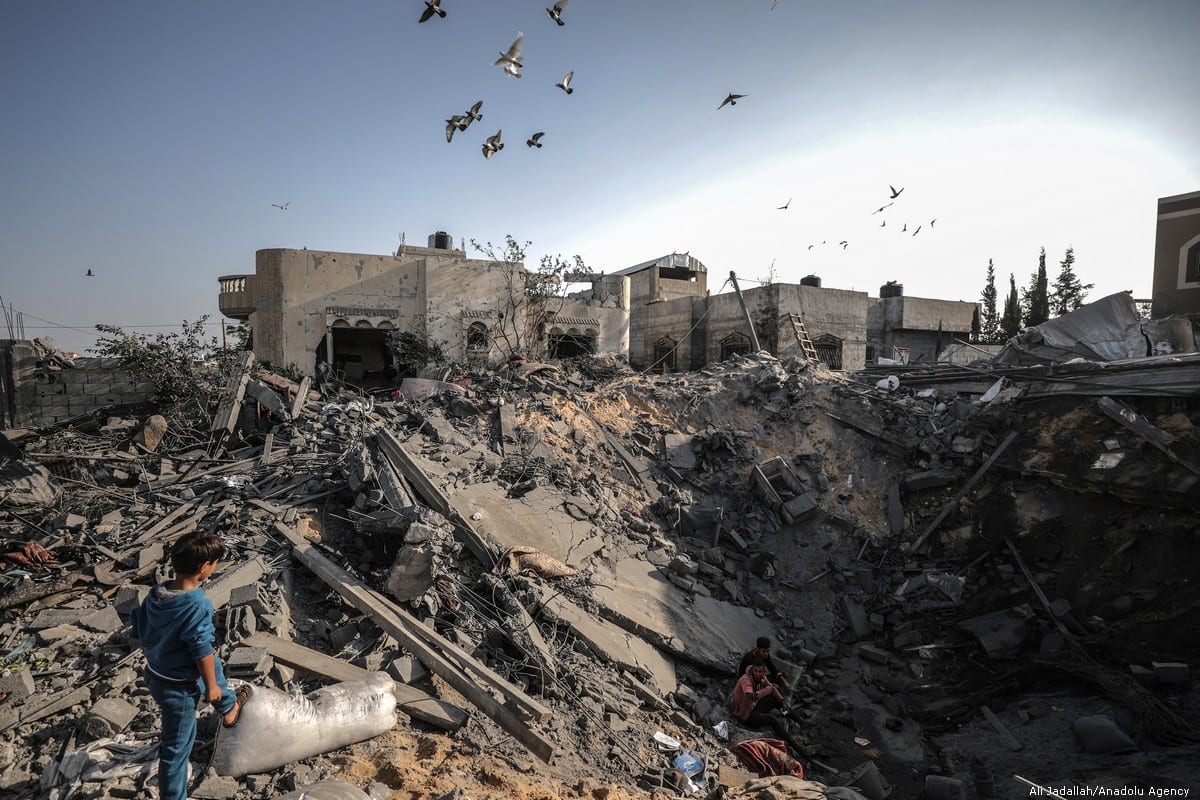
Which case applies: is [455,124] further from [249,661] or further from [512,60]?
[249,661]

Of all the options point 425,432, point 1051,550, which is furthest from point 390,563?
point 1051,550

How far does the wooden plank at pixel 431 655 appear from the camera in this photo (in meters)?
3.87

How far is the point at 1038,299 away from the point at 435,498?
115 feet

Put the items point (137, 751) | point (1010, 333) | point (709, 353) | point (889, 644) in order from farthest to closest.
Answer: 1. point (1010, 333)
2. point (709, 353)
3. point (889, 644)
4. point (137, 751)

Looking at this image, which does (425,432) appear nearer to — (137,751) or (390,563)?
(390,563)

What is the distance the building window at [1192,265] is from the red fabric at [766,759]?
2078 centimetres

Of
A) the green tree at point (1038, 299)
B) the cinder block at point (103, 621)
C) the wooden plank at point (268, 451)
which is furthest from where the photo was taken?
the green tree at point (1038, 299)

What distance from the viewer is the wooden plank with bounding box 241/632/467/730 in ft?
12.8

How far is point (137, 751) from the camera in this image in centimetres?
314

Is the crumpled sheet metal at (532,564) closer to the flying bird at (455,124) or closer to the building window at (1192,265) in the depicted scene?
the flying bird at (455,124)

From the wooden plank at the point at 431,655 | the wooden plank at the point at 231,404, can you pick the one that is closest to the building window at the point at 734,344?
the wooden plank at the point at 231,404

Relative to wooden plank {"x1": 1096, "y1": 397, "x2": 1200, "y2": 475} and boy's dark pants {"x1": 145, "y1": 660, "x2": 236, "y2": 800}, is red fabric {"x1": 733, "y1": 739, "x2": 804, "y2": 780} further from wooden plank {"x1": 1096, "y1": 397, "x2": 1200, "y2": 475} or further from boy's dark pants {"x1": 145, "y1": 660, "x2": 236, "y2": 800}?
wooden plank {"x1": 1096, "y1": 397, "x2": 1200, "y2": 475}

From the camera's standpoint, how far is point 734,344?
62.5ft

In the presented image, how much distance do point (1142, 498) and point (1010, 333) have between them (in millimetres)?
26160
